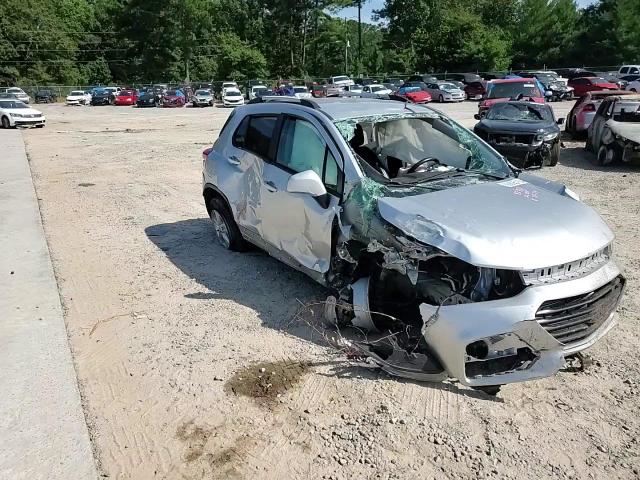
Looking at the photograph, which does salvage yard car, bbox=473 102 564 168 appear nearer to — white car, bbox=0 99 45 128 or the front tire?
the front tire

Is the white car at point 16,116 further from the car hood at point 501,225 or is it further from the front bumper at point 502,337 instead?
the front bumper at point 502,337

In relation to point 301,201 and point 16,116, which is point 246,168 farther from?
point 16,116

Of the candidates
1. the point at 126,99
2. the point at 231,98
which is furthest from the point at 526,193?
the point at 126,99

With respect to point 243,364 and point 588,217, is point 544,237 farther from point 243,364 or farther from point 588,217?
point 243,364

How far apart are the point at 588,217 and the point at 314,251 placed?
6.91ft

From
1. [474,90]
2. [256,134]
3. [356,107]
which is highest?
[356,107]

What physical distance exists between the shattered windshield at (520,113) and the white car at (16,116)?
2275 cm

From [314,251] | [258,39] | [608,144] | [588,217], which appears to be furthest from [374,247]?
[258,39]

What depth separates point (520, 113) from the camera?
13.3m

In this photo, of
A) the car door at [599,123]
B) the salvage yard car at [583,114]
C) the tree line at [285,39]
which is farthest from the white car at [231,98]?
the car door at [599,123]

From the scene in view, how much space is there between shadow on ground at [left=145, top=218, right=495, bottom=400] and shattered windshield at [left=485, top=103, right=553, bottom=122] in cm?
867

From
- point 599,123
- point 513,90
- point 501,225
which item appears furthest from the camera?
point 513,90

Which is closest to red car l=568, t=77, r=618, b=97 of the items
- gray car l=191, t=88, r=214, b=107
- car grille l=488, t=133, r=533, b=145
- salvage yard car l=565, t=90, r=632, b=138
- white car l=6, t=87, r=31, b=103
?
salvage yard car l=565, t=90, r=632, b=138

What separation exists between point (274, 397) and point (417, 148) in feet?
8.78
